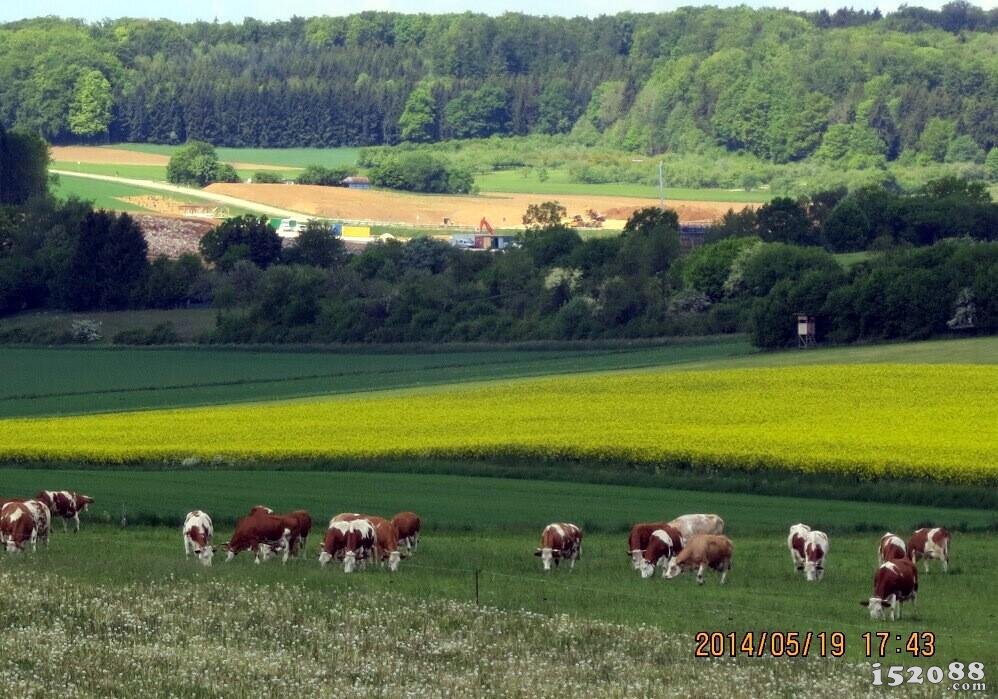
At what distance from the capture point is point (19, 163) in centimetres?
18388

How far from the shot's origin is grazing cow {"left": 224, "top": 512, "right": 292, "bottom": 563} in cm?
3456

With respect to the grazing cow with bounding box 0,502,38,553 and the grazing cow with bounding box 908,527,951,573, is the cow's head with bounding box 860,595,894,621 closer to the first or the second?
the grazing cow with bounding box 908,527,951,573

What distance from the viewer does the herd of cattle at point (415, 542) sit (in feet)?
108

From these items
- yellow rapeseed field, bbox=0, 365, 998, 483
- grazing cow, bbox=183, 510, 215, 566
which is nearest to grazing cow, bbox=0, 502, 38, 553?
grazing cow, bbox=183, 510, 215, 566

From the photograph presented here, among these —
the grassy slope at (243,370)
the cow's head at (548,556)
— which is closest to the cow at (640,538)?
the cow's head at (548,556)

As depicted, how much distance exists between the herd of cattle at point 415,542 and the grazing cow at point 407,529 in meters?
0.02

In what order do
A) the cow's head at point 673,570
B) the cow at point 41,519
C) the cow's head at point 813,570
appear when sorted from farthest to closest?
the cow at point 41,519 → the cow's head at point 673,570 → the cow's head at point 813,570

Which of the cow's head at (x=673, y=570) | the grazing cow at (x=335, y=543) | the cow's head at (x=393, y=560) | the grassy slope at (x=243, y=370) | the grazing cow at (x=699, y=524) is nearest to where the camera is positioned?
the cow's head at (x=673, y=570)

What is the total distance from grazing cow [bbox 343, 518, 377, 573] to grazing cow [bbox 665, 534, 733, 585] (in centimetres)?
454

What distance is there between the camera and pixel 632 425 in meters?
54.3

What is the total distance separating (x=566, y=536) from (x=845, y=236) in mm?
98908

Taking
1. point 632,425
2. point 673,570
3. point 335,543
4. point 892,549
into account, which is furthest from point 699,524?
point 632,425

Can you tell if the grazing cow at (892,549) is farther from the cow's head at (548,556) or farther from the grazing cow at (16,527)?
the grazing cow at (16,527)

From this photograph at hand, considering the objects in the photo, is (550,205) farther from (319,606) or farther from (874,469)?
(319,606)
